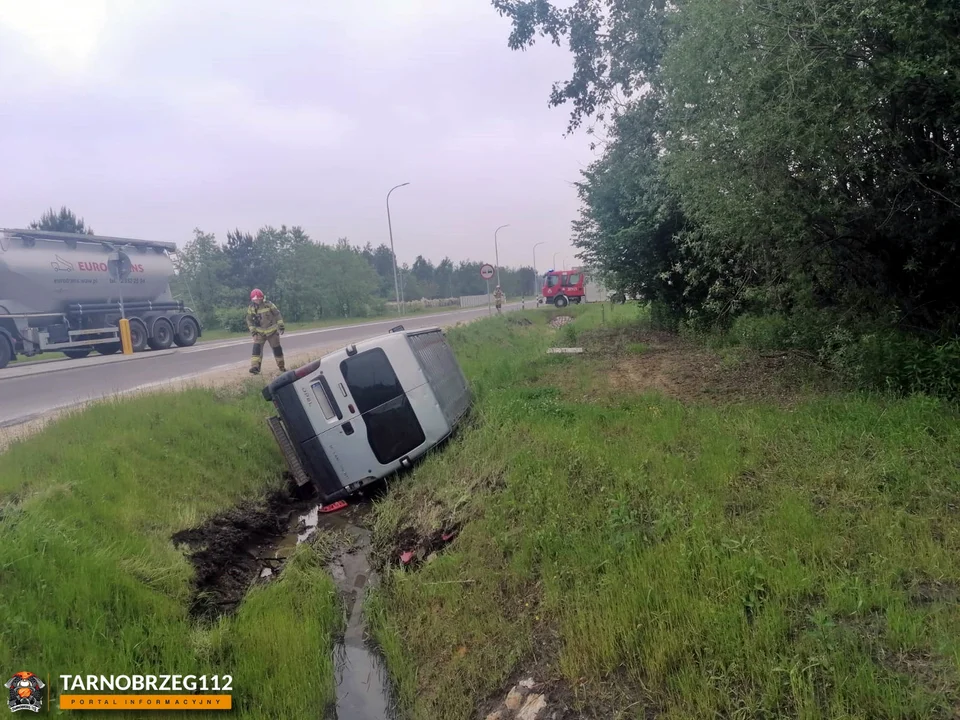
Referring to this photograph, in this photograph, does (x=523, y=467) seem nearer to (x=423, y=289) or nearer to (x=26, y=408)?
(x=26, y=408)

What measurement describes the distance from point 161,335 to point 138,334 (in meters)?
0.91

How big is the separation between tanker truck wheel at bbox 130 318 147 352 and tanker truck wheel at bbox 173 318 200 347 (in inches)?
54.2

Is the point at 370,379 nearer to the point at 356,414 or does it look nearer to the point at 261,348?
the point at 356,414

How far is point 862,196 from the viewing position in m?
6.39

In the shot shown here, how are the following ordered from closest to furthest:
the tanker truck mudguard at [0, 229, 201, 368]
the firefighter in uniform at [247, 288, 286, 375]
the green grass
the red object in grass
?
the green grass < the red object in grass < the firefighter in uniform at [247, 288, 286, 375] < the tanker truck mudguard at [0, 229, 201, 368]

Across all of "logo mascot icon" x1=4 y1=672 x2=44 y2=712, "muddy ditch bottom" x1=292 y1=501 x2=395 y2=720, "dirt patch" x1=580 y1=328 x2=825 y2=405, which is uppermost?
"dirt patch" x1=580 y1=328 x2=825 y2=405

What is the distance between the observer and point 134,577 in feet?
14.4

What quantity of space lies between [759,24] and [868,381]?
148 inches

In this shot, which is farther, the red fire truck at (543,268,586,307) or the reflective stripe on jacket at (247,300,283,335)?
the red fire truck at (543,268,586,307)

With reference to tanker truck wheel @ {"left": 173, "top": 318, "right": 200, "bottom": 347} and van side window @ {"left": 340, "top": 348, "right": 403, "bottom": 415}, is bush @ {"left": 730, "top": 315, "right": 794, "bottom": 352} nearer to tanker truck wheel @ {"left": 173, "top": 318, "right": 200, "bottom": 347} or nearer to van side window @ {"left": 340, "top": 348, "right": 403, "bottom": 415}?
van side window @ {"left": 340, "top": 348, "right": 403, "bottom": 415}

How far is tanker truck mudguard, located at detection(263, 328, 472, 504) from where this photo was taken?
6.48 meters

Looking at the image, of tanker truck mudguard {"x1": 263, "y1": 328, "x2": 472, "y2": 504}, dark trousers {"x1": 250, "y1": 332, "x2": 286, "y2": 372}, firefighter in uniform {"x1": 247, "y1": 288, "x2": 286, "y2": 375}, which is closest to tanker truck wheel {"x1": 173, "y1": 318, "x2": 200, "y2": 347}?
firefighter in uniform {"x1": 247, "y1": 288, "x2": 286, "y2": 375}

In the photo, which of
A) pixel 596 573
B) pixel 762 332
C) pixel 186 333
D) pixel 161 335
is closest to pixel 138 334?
pixel 161 335

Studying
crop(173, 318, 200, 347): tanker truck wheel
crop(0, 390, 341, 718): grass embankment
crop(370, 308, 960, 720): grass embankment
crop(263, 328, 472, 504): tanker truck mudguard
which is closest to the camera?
crop(370, 308, 960, 720): grass embankment
